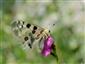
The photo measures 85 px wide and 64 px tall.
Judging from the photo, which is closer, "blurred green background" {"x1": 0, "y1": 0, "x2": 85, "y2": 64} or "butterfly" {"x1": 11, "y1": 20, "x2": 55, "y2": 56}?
"butterfly" {"x1": 11, "y1": 20, "x2": 55, "y2": 56}

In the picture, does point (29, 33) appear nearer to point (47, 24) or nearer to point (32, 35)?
point (32, 35)

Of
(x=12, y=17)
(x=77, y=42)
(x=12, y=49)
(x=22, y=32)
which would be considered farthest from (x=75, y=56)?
(x=22, y=32)

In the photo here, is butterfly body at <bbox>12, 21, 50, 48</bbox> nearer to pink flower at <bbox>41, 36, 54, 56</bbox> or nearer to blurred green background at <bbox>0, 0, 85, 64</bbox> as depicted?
pink flower at <bbox>41, 36, 54, 56</bbox>

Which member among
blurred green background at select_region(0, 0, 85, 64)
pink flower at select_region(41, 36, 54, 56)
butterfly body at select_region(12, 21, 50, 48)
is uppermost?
butterfly body at select_region(12, 21, 50, 48)

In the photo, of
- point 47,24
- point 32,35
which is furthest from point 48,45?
point 47,24

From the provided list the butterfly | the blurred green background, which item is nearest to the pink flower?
the butterfly

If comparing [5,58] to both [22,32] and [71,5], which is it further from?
[22,32]

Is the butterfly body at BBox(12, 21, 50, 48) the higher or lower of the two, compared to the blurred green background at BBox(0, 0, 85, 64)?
higher
